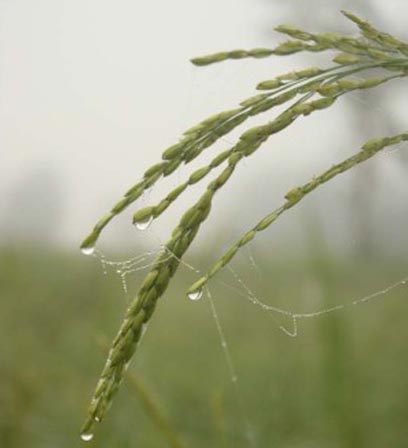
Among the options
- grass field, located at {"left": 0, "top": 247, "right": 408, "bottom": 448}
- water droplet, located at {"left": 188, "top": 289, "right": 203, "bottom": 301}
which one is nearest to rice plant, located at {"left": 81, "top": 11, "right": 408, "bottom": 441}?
water droplet, located at {"left": 188, "top": 289, "right": 203, "bottom": 301}

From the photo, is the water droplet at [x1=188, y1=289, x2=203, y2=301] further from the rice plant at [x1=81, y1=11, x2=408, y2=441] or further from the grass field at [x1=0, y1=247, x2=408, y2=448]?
the grass field at [x1=0, y1=247, x2=408, y2=448]

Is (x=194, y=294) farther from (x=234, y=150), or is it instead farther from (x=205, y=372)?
(x=205, y=372)

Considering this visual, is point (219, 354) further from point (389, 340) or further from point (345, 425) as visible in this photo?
point (345, 425)

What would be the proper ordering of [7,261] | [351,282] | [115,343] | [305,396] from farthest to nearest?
1. [351,282]
2. [305,396]
3. [7,261]
4. [115,343]

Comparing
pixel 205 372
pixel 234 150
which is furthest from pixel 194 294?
pixel 205 372

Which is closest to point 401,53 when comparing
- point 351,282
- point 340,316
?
point 340,316

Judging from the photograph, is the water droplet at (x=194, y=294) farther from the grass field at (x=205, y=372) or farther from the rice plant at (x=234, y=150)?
the grass field at (x=205, y=372)

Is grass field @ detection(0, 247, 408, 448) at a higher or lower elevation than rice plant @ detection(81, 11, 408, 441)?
lower
